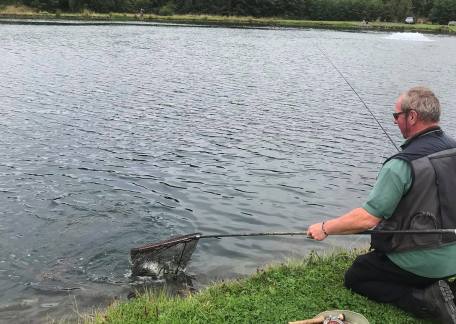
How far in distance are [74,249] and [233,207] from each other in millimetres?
4829

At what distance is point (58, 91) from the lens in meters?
29.3

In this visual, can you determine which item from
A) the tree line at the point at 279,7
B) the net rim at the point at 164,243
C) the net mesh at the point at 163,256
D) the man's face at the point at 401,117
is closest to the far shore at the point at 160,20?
the tree line at the point at 279,7

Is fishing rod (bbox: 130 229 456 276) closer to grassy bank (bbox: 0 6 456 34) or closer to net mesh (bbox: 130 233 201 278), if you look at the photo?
net mesh (bbox: 130 233 201 278)

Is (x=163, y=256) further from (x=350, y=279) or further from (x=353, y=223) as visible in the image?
(x=353, y=223)

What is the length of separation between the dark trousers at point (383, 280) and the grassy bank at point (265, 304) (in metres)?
0.16

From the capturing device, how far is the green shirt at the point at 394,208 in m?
6.03

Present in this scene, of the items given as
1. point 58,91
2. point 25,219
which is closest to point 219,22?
point 58,91

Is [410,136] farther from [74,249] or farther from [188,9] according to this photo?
[188,9]

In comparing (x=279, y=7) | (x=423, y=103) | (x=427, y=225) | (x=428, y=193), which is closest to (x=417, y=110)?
(x=423, y=103)

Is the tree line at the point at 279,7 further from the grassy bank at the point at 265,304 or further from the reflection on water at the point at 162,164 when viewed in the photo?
the grassy bank at the point at 265,304

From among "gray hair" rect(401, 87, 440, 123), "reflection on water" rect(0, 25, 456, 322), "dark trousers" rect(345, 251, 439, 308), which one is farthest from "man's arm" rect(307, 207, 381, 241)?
"reflection on water" rect(0, 25, 456, 322)

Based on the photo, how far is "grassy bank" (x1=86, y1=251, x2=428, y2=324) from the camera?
22.6 feet

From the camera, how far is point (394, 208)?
6.20 metres

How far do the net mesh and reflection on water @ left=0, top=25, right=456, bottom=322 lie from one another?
1.62 feet
